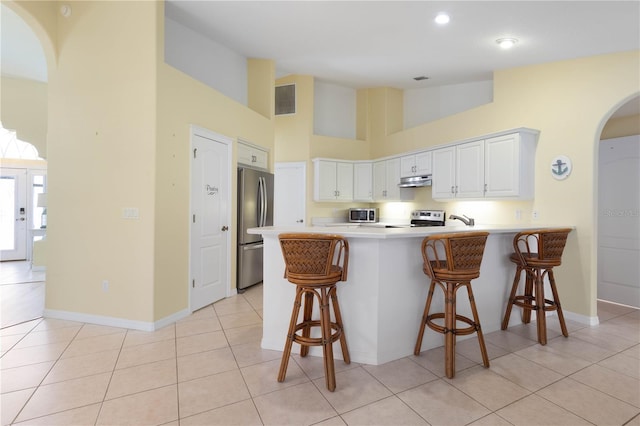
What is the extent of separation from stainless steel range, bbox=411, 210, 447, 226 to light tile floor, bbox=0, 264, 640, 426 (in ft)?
7.30

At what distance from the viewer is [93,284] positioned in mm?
3428

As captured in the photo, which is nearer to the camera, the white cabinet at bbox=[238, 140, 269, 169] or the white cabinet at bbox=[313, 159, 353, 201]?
the white cabinet at bbox=[238, 140, 269, 169]

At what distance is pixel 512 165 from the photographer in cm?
399

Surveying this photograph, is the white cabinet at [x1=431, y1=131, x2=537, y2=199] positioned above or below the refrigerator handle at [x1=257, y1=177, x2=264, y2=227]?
above

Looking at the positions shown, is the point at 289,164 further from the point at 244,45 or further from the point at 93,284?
the point at 93,284

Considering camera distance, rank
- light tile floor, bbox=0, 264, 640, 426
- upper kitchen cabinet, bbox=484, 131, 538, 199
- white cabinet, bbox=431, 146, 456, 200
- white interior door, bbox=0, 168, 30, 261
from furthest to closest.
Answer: white interior door, bbox=0, 168, 30, 261
white cabinet, bbox=431, 146, 456, 200
upper kitchen cabinet, bbox=484, 131, 538, 199
light tile floor, bbox=0, 264, 640, 426

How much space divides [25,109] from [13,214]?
270 centimetres

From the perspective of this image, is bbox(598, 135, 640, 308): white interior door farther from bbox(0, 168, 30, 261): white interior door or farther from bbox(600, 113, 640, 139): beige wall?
bbox(0, 168, 30, 261): white interior door

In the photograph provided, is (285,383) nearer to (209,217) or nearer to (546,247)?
(209,217)

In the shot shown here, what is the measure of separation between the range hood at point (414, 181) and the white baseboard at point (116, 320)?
3.81m

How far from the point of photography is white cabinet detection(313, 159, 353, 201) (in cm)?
601

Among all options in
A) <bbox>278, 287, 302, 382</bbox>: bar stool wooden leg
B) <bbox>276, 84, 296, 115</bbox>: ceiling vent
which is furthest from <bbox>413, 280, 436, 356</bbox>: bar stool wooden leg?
<bbox>276, 84, 296, 115</bbox>: ceiling vent

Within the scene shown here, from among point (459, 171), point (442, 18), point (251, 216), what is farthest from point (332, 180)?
point (442, 18)

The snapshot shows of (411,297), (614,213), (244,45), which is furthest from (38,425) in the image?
(614,213)
